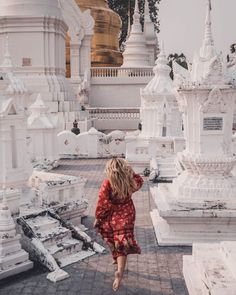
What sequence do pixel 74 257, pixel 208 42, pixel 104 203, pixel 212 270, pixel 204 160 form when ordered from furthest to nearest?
pixel 208 42, pixel 204 160, pixel 74 257, pixel 104 203, pixel 212 270

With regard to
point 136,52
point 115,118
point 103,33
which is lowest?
point 115,118

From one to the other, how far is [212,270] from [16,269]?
2.80m

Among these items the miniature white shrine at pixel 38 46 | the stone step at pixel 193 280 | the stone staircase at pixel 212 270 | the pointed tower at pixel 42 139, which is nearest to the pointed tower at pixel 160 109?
the pointed tower at pixel 42 139

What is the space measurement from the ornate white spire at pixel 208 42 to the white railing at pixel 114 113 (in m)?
13.6

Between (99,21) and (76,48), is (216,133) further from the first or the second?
(99,21)

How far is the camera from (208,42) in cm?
852

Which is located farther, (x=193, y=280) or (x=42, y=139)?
(x=42, y=139)

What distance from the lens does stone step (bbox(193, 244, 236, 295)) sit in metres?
3.79

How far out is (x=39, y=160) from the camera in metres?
14.2

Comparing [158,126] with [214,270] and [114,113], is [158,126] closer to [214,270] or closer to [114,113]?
[114,113]

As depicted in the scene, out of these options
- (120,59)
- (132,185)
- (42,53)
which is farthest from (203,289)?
(120,59)

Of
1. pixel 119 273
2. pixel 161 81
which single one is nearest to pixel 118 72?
pixel 161 81

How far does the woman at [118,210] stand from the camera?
556 cm

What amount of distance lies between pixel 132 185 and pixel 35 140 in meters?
9.16
